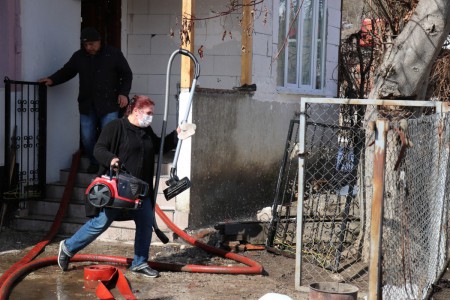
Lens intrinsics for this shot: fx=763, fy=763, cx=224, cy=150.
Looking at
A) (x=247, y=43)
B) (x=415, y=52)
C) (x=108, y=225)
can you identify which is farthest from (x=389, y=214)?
(x=247, y=43)

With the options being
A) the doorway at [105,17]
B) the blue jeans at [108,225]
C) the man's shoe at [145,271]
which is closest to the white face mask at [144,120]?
A: the blue jeans at [108,225]

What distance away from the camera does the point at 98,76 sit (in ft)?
30.9

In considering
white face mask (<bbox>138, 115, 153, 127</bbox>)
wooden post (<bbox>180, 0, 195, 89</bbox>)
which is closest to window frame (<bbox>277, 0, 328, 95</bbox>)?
wooden post (<bbox>180, 0, 195, 89</bbox>)

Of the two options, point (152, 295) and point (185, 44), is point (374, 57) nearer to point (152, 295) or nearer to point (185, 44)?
point (185, 44)

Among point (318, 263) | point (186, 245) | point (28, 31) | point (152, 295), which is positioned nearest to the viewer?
point (152, 295)

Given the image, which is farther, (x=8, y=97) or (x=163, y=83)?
(x=163, y=83)

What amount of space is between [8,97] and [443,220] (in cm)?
510

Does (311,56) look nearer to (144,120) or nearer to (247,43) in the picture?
(247,43)

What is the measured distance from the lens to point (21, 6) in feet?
30.2

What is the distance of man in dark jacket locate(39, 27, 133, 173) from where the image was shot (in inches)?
371

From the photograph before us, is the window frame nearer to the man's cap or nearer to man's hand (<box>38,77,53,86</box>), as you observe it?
the man's cap

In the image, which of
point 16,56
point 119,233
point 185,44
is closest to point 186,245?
point 119,233

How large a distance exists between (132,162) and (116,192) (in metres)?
0.41

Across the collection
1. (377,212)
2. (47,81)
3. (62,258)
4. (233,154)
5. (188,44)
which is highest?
(188,44)
